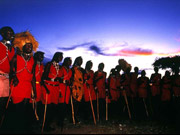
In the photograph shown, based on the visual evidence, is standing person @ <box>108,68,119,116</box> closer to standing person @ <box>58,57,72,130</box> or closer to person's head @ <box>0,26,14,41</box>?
standing person @ <box>58,57,72,130</box>

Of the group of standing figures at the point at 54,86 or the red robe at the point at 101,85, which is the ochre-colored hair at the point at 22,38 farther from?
the red robe at the point at 101,85

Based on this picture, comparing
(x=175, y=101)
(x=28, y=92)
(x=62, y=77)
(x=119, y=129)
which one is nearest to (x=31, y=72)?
(x=28, y=92)

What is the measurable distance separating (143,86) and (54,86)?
239 inches

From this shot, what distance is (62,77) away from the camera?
648cm

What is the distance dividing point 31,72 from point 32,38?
9543mm

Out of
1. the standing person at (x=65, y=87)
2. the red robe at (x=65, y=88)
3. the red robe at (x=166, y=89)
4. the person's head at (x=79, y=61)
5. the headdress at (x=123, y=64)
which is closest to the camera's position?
the standing person at (x=65, y=87)

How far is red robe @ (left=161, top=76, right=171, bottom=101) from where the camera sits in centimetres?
1103

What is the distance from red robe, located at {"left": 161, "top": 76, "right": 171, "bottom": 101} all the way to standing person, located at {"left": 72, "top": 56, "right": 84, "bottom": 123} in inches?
246

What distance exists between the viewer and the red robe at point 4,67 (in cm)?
485

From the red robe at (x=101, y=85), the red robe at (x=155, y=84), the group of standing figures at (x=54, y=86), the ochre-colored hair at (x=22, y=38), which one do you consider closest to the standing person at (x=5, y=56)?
the group of standing figures at (x=54, y=86)

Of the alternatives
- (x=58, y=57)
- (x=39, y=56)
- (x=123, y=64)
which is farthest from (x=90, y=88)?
(x=123, y=64)

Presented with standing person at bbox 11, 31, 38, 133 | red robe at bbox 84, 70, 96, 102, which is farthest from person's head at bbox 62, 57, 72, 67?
standing person at bbox 11, 31, 38, 133

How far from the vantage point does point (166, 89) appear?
11.1 metres

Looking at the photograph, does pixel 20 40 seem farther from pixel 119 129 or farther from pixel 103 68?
pixel 119 129
